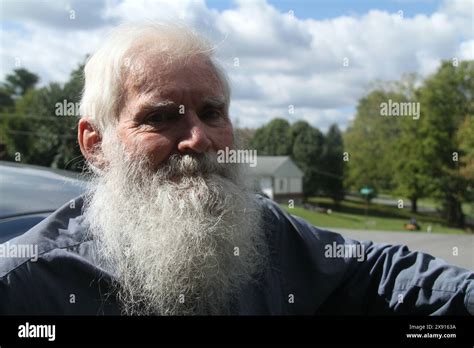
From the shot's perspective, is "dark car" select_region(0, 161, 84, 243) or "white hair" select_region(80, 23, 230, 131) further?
"dark car" select_region(0, 161, 84, 243)

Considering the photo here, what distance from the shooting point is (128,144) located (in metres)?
2.04

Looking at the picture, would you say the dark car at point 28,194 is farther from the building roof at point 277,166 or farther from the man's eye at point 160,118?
the building roof at point 277,166

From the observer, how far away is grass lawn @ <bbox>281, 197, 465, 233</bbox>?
3591 centimetres

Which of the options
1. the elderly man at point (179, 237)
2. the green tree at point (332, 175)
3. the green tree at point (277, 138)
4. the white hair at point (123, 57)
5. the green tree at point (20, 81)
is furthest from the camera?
the green tree at point (20, 81)

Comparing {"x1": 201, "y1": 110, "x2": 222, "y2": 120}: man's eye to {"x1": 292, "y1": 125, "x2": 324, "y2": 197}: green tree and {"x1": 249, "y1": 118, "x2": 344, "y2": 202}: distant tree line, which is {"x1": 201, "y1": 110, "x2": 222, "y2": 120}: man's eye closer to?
{"x1": 249, "y1": 118, "x2": 344, "y2": 202}: distant tree line

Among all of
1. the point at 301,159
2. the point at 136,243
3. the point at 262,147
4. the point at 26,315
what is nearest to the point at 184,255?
the point at 136,243

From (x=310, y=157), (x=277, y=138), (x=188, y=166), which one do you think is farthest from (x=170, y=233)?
(x=277, y=138)

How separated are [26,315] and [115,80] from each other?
920mm

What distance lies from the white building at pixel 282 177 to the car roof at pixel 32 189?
54.3 metres

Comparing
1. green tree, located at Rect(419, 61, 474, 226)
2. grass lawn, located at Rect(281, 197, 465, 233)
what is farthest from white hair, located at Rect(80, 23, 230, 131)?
green tree, located at Rect(419, 61, 474, 226)

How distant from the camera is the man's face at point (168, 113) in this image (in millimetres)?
1973

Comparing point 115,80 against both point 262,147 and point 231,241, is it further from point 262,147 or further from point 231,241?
point 262,147

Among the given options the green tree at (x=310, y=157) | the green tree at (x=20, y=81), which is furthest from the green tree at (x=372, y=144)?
the green tree at (x=20, y=81)

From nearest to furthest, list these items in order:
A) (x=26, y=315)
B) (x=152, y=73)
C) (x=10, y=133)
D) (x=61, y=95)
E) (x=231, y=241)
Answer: (x=26, y=315)
(x=152, y=73)
(x=231, y=241)
(x=61, y=95)
(x=10, y=133)
